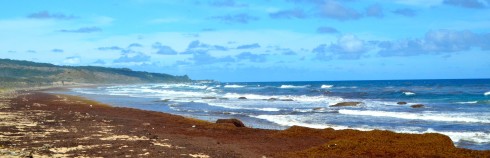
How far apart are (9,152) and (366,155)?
30.1 feet

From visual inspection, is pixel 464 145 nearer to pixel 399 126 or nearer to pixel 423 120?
pixel 399 126

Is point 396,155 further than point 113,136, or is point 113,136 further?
point 113,136

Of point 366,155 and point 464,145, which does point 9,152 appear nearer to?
point 366,155

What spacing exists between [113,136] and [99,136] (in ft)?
1.48

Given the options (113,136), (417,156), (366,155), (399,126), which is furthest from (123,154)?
(399,126)

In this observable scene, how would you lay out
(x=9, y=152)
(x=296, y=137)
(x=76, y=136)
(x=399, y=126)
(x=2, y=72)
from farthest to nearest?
(x=2, y=72) < (x=399, y=126) < (x=296, y=137) < (x=76, y=136) < (x=9, y=152)

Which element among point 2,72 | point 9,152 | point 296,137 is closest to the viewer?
point 9,152

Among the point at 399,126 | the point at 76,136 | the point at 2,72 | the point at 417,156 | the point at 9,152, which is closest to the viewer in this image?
the point at 9,152

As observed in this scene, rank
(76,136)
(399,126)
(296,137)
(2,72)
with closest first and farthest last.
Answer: (76,136) < (296,137) < (399,126) < (2,72)

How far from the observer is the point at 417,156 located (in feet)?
45.6

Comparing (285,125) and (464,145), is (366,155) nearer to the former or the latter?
(464,145)

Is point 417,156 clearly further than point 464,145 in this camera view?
No

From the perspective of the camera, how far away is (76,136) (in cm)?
1667

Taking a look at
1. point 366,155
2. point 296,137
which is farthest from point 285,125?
point 366,155
